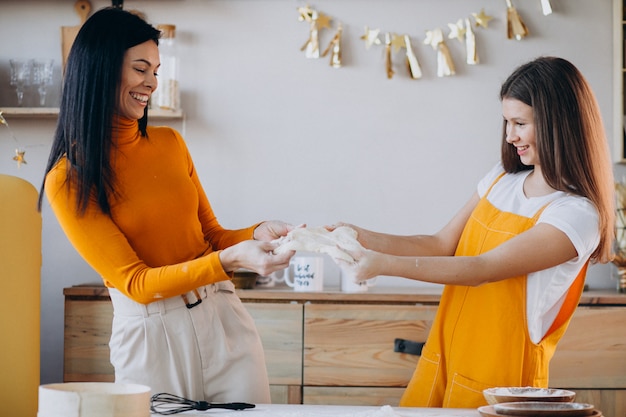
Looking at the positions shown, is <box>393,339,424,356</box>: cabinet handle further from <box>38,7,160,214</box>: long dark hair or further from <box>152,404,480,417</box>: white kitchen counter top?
<box>38,7,160,214</box>: long dark hair

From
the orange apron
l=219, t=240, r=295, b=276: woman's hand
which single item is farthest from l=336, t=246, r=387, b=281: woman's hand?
the orange apron

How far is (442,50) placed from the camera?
335 centimetres

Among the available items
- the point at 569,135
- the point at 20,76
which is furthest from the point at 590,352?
the point at 20,76

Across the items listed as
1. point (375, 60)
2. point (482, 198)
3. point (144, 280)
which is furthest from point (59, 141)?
point (375, 60)

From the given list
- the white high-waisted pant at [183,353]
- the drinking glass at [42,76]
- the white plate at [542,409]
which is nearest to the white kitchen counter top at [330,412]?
the white plate at [542,409]

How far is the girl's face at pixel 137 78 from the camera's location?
6.06 feet

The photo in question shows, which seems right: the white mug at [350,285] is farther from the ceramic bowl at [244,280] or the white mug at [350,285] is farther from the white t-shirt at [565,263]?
the white t-shirt at [565,263]

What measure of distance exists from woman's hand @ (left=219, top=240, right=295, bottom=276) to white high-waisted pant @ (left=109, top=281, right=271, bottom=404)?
14 cm

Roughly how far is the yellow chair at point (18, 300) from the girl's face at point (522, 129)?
3.83 ft

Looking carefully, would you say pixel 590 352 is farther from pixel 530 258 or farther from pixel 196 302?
pixel 196 302

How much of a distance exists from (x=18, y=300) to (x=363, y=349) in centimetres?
129

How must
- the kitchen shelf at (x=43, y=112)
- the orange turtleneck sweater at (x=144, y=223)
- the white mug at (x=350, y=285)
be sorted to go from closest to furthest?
the orange turtleneck sweater at (x=144, y=223)
the white mug at (x=350, y=285)
the kitchen shelf at (x=43, y=112)

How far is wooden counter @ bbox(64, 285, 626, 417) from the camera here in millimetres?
2869

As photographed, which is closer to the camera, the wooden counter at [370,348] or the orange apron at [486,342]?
the orange apron at [486,342]
